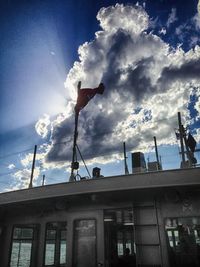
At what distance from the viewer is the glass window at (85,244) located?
327 inches

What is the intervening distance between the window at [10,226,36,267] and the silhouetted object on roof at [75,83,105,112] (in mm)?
6557

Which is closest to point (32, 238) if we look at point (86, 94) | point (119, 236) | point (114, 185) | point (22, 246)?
point (22, 246)

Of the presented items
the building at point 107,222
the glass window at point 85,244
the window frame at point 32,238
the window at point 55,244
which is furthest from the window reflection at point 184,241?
the window frame at point 32,238

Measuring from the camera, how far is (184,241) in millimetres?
7156

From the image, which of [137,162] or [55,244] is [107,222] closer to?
[55,244]

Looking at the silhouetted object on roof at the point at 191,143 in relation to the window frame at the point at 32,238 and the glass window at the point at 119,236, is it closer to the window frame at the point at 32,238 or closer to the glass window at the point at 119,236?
the glass window at the point at 119,236

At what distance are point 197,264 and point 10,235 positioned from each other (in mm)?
7695

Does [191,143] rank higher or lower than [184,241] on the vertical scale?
higher

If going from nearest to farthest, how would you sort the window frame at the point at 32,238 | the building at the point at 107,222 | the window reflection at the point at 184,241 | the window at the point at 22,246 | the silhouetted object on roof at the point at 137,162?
the window reflection at the point at 184,241 < the building at the point at 107,222 < the window frame at the point at 32,238 < the window at the point at 22,246 < the silhouetted object on roof at the point at 137,162

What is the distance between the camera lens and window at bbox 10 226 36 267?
9.53 meters

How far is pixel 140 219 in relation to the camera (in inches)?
316

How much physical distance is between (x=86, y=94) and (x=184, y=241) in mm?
8731

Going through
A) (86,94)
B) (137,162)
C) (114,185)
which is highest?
(86,94)

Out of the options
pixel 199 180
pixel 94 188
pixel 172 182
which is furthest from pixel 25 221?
pixel 199 180
